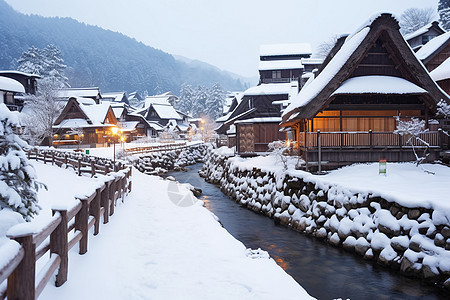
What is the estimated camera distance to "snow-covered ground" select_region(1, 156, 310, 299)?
15.8 ft

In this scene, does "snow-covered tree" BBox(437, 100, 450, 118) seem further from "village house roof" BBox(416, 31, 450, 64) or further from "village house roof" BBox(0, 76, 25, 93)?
"village house roof" BBox(0, 76, 25, 93)

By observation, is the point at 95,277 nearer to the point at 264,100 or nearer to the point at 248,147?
the point at 248,147

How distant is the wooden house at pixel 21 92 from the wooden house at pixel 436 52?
48.1 m

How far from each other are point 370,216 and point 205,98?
9198 centimetres

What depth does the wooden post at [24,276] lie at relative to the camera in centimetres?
308

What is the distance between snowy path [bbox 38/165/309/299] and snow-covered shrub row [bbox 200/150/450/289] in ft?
15.3

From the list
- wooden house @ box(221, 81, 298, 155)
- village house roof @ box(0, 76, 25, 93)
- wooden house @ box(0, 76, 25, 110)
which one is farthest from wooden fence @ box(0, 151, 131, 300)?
wooden house @ box(0, 76, 25, 110)

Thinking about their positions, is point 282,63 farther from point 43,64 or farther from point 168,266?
point 43,64

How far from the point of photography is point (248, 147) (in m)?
28.1

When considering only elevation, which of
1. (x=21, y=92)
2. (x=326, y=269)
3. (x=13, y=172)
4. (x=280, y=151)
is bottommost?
(x=326, y=269)

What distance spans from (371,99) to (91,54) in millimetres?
149518

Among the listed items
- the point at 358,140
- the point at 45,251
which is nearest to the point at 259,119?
the point at 358,140

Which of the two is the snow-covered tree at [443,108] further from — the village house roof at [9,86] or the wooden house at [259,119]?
the village house roof at [9,86]

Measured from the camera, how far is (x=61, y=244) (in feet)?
14.4
